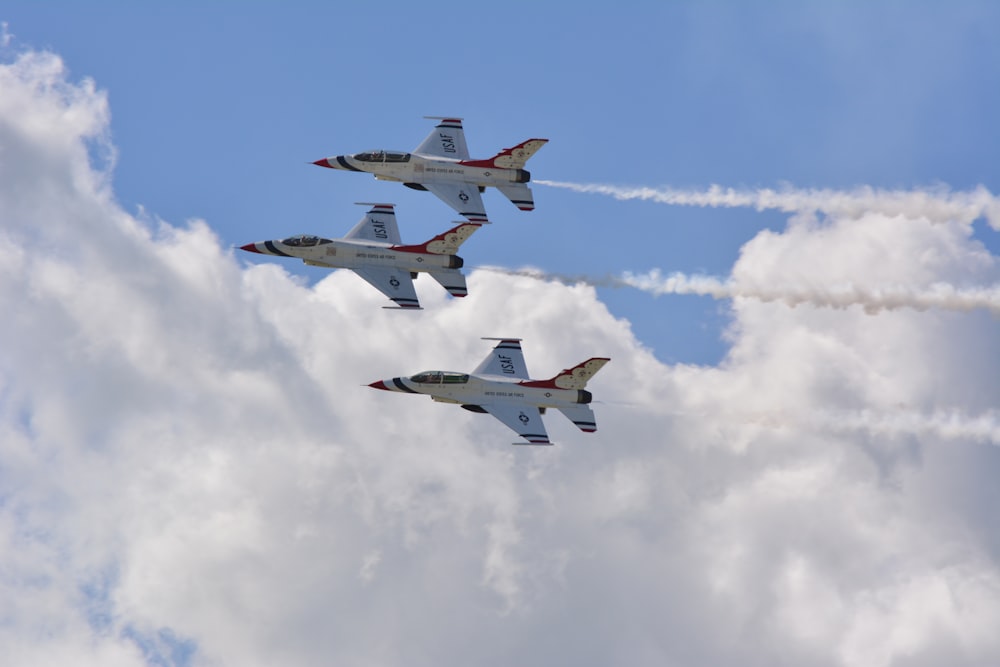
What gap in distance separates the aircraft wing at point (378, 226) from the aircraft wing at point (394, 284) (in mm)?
3403

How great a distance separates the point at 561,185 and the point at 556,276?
6.58 meters

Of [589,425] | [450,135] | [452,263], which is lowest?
[589,425]

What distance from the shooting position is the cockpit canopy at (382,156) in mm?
144750

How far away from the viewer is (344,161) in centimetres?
14688

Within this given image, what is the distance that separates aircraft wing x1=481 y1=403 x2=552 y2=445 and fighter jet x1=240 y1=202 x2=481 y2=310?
30.5ft

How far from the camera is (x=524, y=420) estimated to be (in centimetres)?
13438

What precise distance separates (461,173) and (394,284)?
31.6ft

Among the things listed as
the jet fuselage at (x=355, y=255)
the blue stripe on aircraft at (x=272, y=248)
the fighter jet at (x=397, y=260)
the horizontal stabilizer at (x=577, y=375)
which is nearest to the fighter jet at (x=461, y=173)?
the fighter jet at (x=397, y=260)

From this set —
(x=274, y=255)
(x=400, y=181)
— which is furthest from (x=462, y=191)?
(x=274, y=255)

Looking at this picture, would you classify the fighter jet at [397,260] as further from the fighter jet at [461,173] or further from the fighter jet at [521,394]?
the fighter jet at [521,394]

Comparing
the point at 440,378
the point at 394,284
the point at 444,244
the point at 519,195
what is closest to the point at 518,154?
the point at 519,195

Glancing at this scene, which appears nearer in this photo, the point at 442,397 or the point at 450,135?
the point at 442,397

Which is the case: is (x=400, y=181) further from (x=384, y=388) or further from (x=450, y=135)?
(x=384, y=388)

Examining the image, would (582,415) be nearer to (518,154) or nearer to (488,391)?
(488,391)
